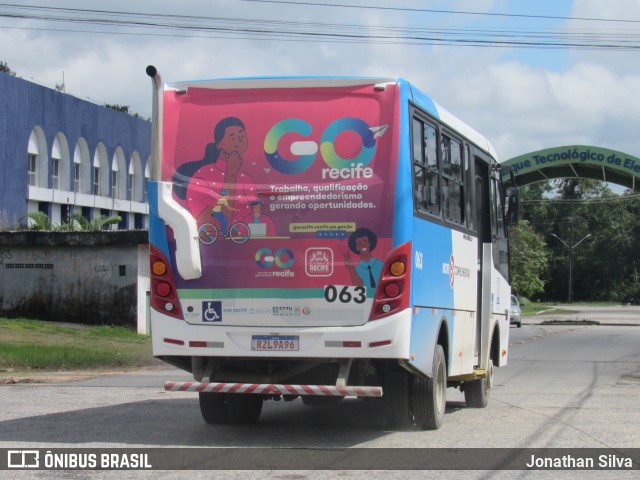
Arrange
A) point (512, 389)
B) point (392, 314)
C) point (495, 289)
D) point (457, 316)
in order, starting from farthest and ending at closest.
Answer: point (512, 389) → point (495, 289) → point (457, 316) → point (392, 314)

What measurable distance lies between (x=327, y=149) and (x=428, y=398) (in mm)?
2769

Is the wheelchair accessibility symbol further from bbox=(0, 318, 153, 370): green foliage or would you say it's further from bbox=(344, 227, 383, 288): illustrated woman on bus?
bbox=(0, 318, 153, 370): green foliage

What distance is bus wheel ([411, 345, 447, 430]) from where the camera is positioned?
11008mm

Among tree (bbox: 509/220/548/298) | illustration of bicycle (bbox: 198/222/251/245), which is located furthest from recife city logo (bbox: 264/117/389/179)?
tree (bbox: 509/220/548/298)

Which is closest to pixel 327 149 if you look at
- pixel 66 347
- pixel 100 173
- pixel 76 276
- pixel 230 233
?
pixel 230 233

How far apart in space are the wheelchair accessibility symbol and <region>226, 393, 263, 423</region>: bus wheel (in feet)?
5.22

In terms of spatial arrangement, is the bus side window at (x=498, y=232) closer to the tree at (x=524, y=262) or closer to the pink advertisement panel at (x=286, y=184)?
the pink advertisement panel at (x=286, y=184)

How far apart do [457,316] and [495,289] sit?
2.39 metres

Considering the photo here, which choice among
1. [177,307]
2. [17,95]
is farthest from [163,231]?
[17,95]

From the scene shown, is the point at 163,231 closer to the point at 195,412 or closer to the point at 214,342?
the point at 214,342

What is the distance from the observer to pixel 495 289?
47.8 ft

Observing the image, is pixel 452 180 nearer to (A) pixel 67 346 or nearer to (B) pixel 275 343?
(B) pixel 275 343

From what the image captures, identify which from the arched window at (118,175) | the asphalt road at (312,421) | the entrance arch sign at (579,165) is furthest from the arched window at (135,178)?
the asphalt road at (312,421)

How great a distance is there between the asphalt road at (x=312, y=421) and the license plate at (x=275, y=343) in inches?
35.6
